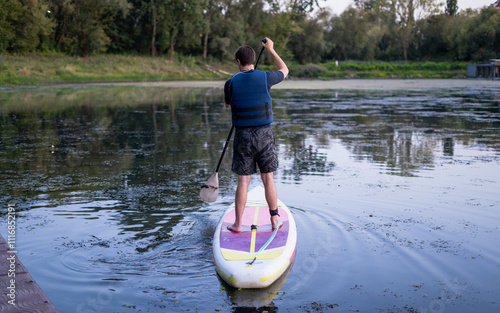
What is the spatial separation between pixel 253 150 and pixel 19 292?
2.53m

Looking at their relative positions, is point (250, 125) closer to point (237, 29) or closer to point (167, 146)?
point (167, 146)

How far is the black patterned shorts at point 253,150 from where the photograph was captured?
5.44m

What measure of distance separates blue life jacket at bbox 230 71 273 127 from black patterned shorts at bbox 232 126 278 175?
0.29ft

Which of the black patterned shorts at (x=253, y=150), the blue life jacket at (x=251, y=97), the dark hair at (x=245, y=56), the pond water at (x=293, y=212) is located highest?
the dark hair at (x=245, y=56)

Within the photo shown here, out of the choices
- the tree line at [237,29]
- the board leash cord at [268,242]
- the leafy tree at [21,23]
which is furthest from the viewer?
the tree line at [237,29]

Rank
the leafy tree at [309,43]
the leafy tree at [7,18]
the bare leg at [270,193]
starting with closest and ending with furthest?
1. the bare leg at [270,193]
2. the leafy tree at [7,18]
3. the leafy tree at [309,43]

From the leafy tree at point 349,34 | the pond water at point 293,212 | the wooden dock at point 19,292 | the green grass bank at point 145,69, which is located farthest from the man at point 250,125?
the leafy tree at point 349,34

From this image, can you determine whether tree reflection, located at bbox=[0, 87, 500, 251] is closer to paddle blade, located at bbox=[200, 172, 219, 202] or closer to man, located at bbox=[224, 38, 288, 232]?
paddle blade, located at bbox=[200, 172, 219, 202]

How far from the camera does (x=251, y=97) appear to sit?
542 centimetres

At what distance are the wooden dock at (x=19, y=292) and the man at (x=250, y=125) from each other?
6.65 feet

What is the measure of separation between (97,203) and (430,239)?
411 cm

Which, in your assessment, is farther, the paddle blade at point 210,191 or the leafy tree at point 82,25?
the leafy tree at point 82,25

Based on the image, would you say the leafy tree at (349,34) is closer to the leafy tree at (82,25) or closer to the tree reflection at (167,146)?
the leafy tree at (82,25)

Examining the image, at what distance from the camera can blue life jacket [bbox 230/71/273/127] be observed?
5.39 m
